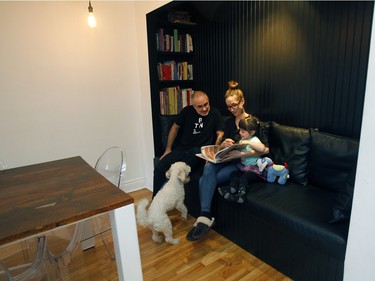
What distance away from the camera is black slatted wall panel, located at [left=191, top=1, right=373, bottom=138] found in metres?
1.85

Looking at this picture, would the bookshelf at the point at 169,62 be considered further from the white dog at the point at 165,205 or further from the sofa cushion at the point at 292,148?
the sofa cushion at the point at 292,148

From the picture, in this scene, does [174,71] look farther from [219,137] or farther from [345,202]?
[345,202]

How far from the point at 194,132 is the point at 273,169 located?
37.1 inches

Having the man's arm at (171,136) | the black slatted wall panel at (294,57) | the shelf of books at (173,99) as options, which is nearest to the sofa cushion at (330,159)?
the black slatted wall panel at (294,57)

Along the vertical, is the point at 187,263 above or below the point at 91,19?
below

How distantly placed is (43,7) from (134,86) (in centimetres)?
115

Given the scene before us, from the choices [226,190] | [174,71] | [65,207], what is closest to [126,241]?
[65,207]

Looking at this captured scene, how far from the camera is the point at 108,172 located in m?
2.08

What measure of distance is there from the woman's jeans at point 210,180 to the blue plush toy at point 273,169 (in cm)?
23

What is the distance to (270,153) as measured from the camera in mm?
2268

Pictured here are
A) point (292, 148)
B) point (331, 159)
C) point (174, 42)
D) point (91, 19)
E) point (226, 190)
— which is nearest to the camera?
point (331, 159)

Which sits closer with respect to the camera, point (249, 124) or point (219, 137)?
point (249, 124)

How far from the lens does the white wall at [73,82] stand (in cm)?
249

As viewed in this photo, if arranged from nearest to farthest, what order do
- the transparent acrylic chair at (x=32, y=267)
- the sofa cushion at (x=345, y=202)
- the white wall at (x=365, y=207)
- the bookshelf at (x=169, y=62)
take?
1. the white wall at (x=365, y=207)
2. the transparent acrylic chair at (x=32, y=267)
3. the sofa cushion at (x=345, y=202)
4. the bookshelf at (x=169, y=62)
